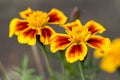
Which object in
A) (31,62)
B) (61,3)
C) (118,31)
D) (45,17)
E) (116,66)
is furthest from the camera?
(61,3)

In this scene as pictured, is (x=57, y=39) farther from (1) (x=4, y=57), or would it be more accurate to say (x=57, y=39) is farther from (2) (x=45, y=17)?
(1) (x=4, y=57)

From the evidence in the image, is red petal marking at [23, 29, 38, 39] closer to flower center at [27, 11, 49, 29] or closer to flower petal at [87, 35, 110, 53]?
flower center at [27, 11, 49, 29]

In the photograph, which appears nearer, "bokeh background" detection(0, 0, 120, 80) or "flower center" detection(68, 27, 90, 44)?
"flower center" detection(68, 27, 90, 44)

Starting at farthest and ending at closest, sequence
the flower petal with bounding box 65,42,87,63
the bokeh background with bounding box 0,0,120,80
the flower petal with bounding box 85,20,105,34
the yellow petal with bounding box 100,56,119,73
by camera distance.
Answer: the bokeh background with bounding box 0,0,120,80
the yellow petal with bounding box 100,56,119,73
the flower petal with bounding box 85,20,105,34
the flower petal with bounding box 65,42,87,63

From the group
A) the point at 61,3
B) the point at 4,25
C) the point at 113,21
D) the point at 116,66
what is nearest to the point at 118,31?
the point at 113,21

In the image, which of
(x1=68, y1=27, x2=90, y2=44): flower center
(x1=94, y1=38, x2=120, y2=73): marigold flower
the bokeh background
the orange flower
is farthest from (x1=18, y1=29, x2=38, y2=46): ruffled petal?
the bokeh background

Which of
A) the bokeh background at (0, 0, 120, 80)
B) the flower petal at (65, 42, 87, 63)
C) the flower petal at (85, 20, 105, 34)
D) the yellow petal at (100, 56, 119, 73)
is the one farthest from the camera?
the bokeh background at (0, 0, 120, 80)

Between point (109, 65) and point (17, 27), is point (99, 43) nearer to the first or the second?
point (17, 27)
